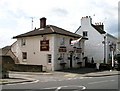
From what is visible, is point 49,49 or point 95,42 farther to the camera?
point 95,42

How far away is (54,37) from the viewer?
4294 centimetres

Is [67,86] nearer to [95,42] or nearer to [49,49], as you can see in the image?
[49,49]

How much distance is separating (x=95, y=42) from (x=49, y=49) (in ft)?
51.9

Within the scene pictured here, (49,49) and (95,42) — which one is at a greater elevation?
(95,42)

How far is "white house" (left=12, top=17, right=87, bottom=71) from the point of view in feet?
142

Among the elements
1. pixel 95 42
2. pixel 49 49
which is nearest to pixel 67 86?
pixel 49 49

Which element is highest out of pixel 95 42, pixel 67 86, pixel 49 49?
pixel 95 42

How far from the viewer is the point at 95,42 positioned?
57.0 metres

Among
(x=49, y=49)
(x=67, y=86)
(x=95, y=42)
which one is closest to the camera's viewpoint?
(x=67, y=86)

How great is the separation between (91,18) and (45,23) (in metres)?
12.2

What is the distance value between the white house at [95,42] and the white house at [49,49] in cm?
749

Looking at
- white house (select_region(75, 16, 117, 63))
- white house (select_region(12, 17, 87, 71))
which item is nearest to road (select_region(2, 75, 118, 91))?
white house (select_region(12, 17, 87, 71))

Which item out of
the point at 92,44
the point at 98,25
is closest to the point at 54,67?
the point at 92,44

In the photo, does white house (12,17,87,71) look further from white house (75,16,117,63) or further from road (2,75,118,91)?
road (2,75,118,91)
